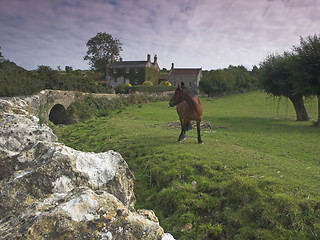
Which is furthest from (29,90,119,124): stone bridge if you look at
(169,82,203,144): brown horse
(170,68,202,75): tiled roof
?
(170,68,202,75): tiled roof

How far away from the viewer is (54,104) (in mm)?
17469

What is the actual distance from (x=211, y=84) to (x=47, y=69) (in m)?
42.4

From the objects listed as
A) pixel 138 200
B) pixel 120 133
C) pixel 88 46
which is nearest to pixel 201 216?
pixel 138 200

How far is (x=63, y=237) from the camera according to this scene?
73.0 inches

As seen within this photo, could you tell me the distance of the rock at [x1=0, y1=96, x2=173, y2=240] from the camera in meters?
1.90

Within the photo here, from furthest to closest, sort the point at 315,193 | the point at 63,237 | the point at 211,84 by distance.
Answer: the point at 211,84 < the point at 315,193 < the point at 63,237

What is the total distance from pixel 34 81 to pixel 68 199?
1647cm

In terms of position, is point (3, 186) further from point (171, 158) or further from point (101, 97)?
point (101, 97)

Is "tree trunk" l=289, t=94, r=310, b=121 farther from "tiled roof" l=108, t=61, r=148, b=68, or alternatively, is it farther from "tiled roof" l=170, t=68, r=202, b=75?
"tiled roof" l=170, t=68, r=202, b=75

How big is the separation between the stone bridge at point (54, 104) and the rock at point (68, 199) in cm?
996

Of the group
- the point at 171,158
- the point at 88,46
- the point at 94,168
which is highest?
the point at 88,46

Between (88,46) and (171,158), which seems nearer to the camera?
(171,158)

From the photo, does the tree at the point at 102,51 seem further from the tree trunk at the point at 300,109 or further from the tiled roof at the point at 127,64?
the tree trunk at the point at 300,109

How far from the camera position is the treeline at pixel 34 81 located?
479 inches
